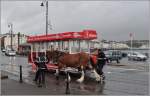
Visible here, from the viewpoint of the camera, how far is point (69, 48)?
72.4ft

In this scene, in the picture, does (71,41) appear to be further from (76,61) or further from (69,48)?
(76,61)

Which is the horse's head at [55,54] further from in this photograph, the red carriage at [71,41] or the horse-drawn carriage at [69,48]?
the red carriage at [71,41]

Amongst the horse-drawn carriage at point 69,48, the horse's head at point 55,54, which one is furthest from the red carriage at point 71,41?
the horse's head at point 55,54

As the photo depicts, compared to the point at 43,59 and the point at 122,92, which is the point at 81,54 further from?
the point at 122,92

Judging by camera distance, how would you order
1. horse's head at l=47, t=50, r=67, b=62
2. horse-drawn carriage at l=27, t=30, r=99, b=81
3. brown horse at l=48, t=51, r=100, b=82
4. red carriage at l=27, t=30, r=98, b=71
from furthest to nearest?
1. horse's head at l=47, t=50, r=67, b=62
2. red carriage at l=27, t=30, r=98, b=71
3. horse-drawn carriage at l=27, t=30, r=99, b=81
4. brown horse at l=48, t=51, r=100, b=82

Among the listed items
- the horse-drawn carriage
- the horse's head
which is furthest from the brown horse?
the horse's head

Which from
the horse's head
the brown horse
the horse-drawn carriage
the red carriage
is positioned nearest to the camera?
the brown horse

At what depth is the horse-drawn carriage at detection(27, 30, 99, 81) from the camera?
20156 mm

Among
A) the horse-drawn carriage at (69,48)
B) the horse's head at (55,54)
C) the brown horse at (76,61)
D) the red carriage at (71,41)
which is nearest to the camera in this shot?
the brown horse at (76,61)

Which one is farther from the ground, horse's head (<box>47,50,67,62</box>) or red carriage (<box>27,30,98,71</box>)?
red carriage (<box>27,30,98,71</box>)

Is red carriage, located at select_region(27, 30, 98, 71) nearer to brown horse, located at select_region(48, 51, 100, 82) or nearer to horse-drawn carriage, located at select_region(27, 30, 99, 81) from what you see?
horse-drawn carriage, located at select_region(27, 30, 99, 81)

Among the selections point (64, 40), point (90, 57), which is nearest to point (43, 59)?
point (90, 57)

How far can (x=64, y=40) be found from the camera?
22375 mm

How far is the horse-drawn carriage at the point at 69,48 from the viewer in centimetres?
2016
